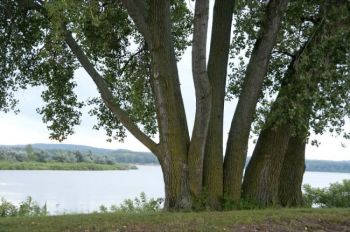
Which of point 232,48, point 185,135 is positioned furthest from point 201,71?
point 232,48

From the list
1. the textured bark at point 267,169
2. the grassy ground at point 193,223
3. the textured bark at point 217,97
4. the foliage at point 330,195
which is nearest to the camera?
the grassy ground at point 193,223

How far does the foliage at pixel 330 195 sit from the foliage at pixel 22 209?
9.04 m

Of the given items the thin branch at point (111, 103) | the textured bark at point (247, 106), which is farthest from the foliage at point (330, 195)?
the thin branch at point (111, 103)

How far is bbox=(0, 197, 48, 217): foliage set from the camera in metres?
16.2

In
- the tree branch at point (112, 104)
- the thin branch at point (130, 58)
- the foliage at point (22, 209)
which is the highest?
the thin branch at point (130, 58)

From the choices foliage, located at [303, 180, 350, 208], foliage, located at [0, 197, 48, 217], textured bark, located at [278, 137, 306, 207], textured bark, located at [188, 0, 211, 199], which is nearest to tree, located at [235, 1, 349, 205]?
textured bark, located at [278, 137, 306, 207]

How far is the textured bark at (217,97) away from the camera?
11633 millimetres

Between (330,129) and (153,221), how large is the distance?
470 cm

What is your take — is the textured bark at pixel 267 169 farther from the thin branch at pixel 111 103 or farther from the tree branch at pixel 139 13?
the tree branch at pixel 139 13

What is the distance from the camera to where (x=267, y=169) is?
1238cm

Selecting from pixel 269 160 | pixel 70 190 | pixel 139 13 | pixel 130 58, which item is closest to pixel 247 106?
pixel 269 160

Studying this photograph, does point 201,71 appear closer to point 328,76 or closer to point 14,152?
point 328,76

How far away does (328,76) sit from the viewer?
34.7ft

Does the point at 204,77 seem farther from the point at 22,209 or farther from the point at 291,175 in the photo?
the point at 22,209
